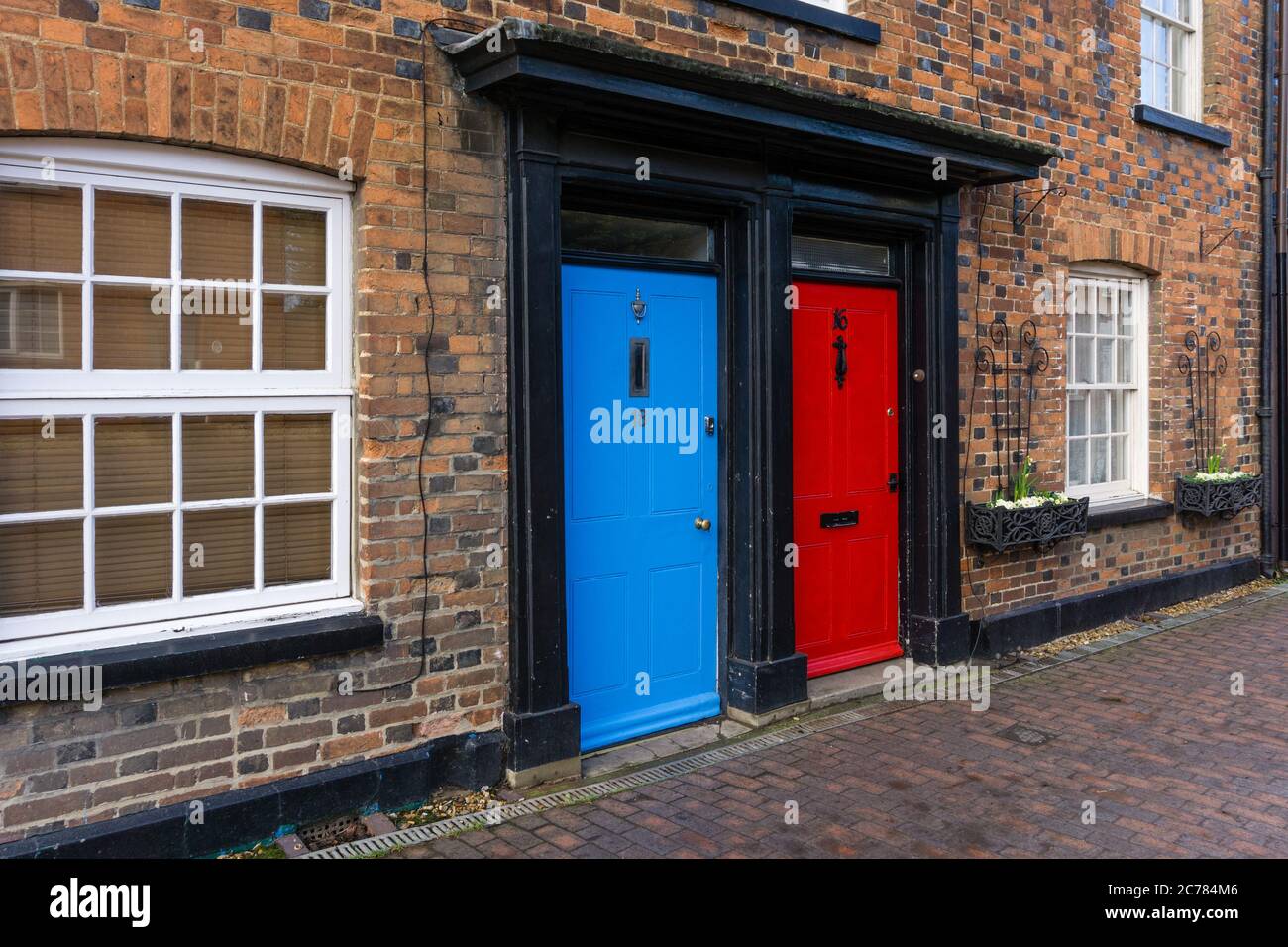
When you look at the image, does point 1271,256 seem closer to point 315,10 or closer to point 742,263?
point 742,263

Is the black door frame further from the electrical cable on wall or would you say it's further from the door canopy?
the electrical cable on wall

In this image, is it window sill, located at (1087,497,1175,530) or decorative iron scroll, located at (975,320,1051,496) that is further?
window sill, located at (1087,497,1175,530)

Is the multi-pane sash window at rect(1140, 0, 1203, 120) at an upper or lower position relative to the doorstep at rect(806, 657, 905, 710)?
upper

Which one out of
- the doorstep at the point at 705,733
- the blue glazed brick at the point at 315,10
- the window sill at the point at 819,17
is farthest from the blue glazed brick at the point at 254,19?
the doorstep at the point at 705,733

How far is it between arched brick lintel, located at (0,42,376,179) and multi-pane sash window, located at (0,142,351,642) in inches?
4.7

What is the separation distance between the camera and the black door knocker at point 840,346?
640cm

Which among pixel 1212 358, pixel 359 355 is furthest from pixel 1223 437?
pixel 359 355

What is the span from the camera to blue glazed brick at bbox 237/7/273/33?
3.99 metres

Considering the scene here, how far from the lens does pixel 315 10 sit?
4.18 m

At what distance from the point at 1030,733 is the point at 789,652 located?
1365 millimetres

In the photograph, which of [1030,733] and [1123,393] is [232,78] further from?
[1123,393]

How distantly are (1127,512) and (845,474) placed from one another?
3.19m

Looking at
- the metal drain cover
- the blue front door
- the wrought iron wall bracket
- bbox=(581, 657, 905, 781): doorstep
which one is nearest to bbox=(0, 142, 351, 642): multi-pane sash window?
the blue front door

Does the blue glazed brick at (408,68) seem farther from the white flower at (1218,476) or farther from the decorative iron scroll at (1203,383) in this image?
the white flower at (1218,476)
